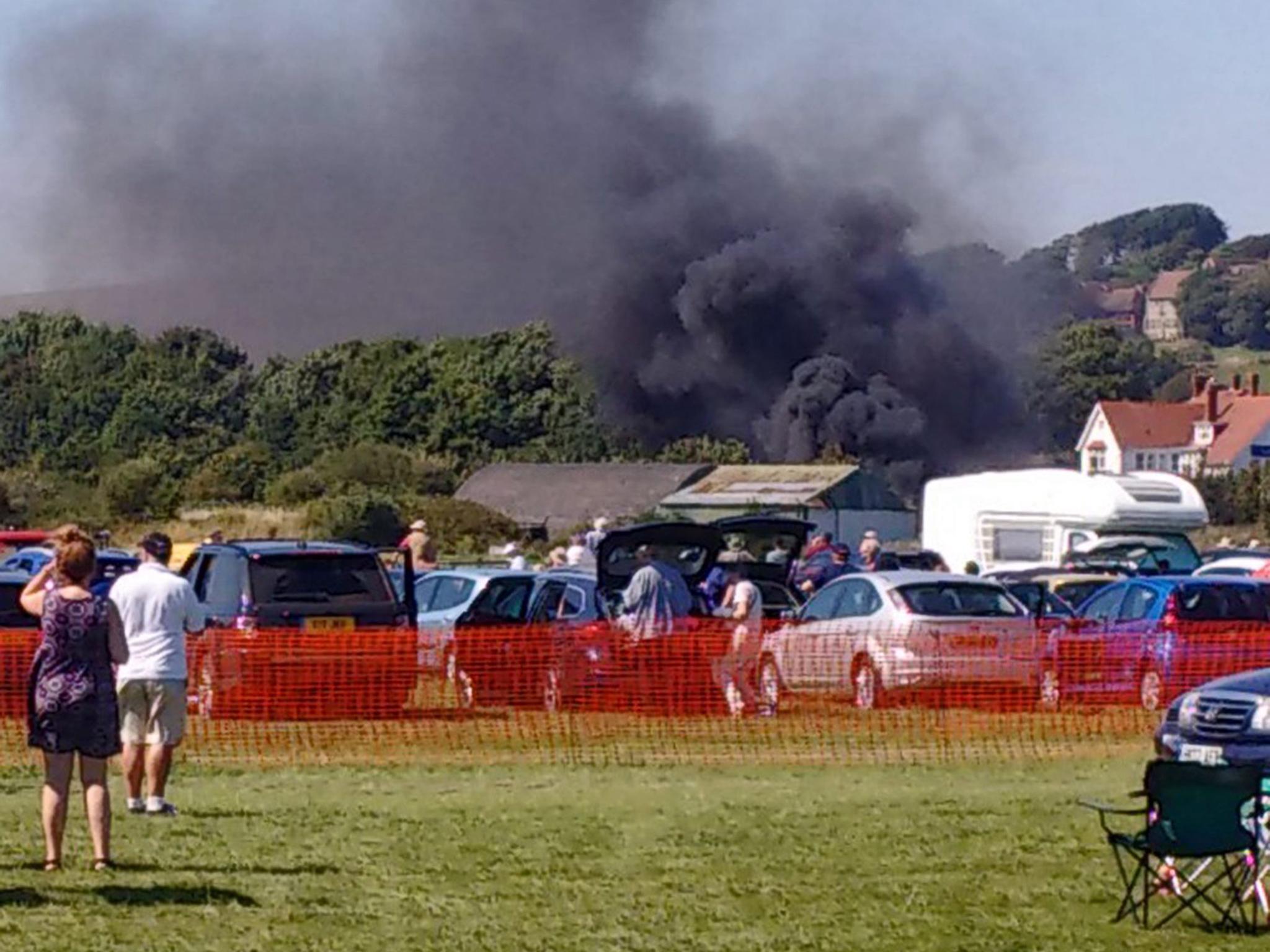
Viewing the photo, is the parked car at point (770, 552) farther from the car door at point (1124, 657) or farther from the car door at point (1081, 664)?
the car door at point (1124, 657)

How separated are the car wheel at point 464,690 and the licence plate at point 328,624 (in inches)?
47.5

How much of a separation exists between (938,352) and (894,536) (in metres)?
23.0

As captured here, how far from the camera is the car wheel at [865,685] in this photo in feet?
73.6

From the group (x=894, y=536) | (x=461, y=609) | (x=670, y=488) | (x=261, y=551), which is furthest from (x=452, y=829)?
(x=670, y=488)

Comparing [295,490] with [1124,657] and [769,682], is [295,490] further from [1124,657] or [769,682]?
[1124,657]

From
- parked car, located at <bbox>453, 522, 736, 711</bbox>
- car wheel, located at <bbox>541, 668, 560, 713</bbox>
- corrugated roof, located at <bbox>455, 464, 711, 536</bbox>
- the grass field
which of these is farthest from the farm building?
A: the grass field

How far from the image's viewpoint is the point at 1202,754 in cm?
1551

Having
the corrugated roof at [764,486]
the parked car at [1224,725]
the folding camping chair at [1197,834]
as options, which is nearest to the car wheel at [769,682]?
the parked car at [1224,725]

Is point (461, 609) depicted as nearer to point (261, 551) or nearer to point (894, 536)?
point (261, 551)

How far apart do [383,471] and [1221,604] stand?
54.0 meters

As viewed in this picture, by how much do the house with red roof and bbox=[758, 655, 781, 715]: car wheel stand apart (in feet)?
320

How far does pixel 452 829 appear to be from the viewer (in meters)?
14.5

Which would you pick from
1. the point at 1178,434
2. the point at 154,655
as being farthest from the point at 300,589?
the point at 1178,434

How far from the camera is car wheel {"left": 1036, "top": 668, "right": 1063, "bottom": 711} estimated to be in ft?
72.2
